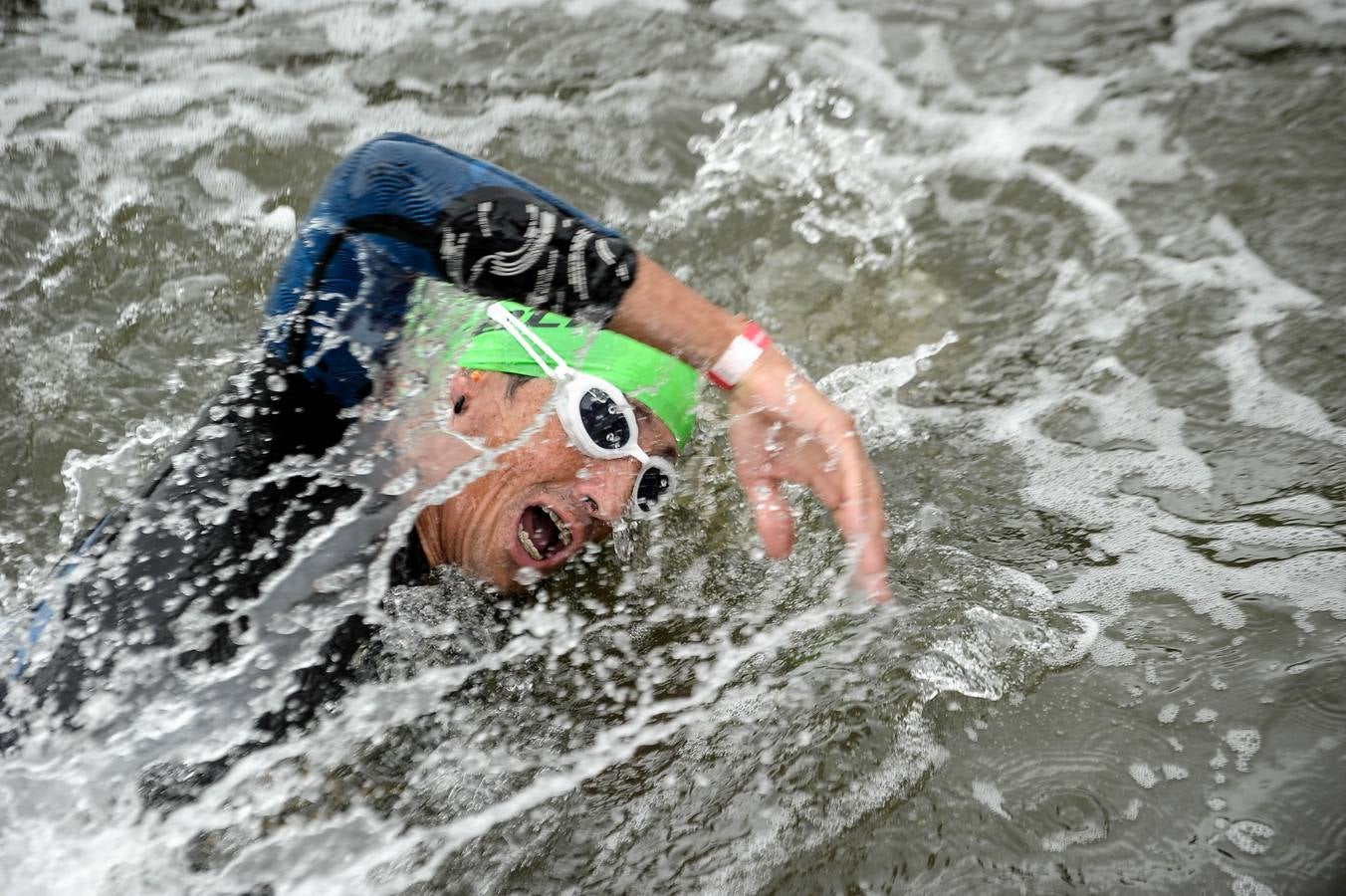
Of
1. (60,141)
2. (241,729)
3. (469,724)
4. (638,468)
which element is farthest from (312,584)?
(60,141)

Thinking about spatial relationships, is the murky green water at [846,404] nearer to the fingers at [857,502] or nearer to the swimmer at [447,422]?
the swimmer at [447,422]

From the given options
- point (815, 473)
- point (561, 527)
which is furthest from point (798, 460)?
point (561, 527)

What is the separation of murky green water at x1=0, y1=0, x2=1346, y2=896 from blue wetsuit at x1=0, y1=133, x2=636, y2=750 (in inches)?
6.1

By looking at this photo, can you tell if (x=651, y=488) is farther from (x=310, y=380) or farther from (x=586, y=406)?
(x=310, y=380)

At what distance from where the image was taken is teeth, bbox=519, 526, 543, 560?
9.70 feet

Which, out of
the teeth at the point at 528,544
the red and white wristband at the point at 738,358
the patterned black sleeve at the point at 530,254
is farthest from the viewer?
the teeth at the point at 528,544

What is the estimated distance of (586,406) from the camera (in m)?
2.87

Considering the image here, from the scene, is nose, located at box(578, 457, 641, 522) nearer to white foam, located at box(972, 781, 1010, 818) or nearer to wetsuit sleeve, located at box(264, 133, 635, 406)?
wetsuit sleeve, located at box(264, 133, 635, 406)

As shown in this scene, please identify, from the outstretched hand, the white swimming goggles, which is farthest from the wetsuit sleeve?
the outstretched hand

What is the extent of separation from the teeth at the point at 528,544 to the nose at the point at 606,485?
198mm

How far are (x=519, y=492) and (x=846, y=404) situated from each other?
1.35 metres

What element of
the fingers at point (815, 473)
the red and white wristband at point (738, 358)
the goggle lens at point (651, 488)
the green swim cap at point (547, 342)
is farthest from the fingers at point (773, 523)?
the green swim cap at point (547, 342)

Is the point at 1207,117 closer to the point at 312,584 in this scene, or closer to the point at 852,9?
the point at 852,9

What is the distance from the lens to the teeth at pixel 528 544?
296 centimetres
